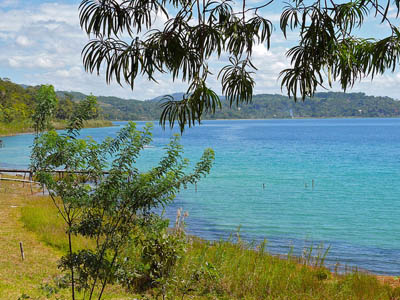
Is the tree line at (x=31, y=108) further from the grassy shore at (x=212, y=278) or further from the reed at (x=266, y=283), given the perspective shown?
the reed at (x=266, y=283)

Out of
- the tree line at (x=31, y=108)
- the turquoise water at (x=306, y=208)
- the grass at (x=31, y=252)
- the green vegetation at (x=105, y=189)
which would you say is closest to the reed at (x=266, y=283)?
the grass at (x=31, y=252)

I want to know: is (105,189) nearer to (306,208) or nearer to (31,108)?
(31,108)

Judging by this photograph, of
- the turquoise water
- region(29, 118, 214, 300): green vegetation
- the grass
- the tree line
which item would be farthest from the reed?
the turquoise water

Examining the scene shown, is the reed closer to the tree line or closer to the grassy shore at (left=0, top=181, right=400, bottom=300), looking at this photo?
the grassy shore at (left=0, top=181, right=400, bottom=300)

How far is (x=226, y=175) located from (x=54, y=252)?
26291 millimetres

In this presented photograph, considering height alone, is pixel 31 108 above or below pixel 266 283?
above

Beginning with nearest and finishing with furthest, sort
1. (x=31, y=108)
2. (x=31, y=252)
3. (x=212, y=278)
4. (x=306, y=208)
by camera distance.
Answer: (x=31, y=108), (x=212, y=278), (x=31, y=252), (x=306, y=208)

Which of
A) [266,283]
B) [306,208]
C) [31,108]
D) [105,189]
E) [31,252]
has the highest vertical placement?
[31,108]

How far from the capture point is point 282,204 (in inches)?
979

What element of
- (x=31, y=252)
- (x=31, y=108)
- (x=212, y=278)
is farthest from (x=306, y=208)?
(x=31, y=108)

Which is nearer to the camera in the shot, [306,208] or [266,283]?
[266,283]

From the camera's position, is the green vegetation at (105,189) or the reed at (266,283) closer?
the green vegetation at (105,189)

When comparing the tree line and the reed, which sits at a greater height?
the tree line

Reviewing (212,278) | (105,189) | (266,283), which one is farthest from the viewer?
(266,283)
